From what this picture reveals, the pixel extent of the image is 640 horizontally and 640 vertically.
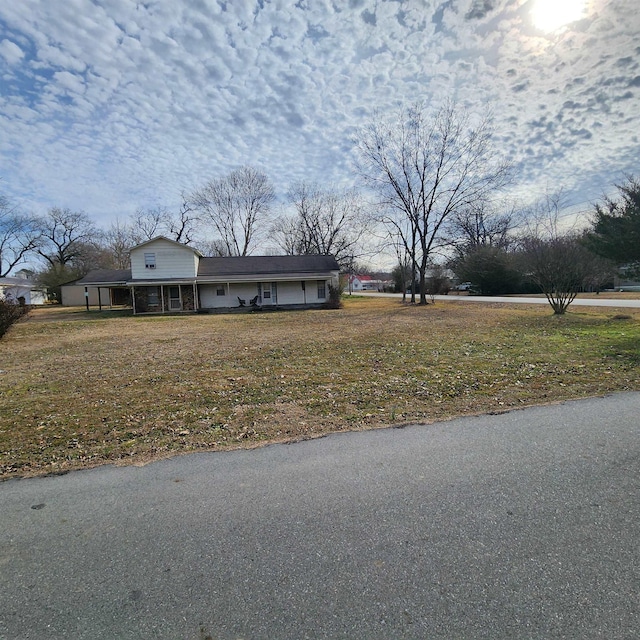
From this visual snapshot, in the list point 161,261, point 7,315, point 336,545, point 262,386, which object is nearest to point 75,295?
point 161,261

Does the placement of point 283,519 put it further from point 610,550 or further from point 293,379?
point 293,379

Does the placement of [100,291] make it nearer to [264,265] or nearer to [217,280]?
[217,280]

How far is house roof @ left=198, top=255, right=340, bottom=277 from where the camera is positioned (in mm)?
26969

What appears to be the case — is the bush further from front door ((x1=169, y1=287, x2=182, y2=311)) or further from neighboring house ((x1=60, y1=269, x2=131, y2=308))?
neighboring house ((x1=60, y1=269, x2=131, y2=308))

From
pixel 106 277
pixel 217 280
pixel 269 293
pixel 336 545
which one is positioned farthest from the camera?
pixel 106 277

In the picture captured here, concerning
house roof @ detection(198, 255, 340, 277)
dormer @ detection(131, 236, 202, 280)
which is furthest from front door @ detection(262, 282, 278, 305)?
dormer @ detection(131, 236, 202, 280)

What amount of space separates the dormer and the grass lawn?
15.2m

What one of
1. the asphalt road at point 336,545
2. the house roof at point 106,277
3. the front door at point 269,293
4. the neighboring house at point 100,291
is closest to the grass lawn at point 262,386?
the asphalt road at point 336,545

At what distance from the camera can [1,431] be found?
13.7 ft

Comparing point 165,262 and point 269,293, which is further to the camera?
point 269,293

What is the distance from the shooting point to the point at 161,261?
83.1 ft

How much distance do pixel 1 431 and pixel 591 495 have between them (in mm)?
Result: 5829

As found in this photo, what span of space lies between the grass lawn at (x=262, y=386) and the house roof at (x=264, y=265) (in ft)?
54.4

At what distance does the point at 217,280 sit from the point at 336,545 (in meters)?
24.8
